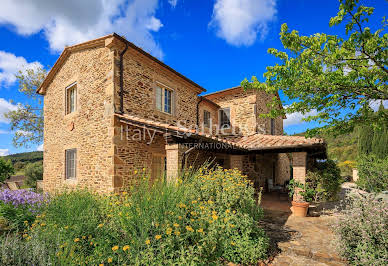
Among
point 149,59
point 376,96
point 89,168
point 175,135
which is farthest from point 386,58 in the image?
point 89,168

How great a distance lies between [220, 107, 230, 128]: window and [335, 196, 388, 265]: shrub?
9.48 metres

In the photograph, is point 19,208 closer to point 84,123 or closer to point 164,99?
point 84,123

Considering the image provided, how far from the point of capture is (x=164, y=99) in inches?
370

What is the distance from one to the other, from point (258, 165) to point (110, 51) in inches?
396

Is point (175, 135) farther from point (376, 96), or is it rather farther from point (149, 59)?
point (376, 96)

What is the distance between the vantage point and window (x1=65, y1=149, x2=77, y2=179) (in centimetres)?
876

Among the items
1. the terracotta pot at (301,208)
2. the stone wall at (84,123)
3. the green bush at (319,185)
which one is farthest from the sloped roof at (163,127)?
the green bush at (319,185)

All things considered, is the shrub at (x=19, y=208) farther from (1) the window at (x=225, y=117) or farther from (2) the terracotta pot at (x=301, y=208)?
(1) the window at (x=225, y=117)

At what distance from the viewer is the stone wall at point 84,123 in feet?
23.8

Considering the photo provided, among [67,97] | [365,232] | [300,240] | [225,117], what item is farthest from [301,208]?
[67,97]

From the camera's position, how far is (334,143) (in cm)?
3300

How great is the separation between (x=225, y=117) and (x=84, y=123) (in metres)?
8.61

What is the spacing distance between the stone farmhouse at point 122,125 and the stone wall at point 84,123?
3cm

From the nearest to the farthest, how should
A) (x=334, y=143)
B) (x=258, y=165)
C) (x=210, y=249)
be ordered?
(x=210, y=249), (x=258, y=165), (x=334, y=143)
